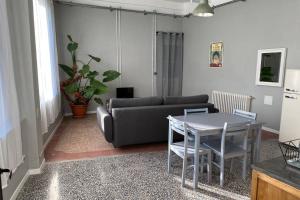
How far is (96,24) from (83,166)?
4.39 meters

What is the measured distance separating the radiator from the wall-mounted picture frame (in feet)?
1.54

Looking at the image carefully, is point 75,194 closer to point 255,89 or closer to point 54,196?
point 54,196

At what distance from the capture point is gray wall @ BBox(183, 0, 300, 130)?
4103 mm

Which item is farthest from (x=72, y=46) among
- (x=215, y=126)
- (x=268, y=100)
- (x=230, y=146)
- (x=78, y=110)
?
(x=268, y=100)

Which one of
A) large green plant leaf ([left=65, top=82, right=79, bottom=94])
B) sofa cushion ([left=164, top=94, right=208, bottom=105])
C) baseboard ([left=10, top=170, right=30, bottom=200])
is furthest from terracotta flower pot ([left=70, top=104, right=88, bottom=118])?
baseboard ([left=10, top=170, right=30, bottom=200])

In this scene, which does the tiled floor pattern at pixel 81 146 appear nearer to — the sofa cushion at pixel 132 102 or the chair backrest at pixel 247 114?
the sofa cushion at pixel 132 102

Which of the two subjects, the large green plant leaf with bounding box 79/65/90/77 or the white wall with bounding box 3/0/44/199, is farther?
the large green plant leaf with bounding box 79/65/90/77

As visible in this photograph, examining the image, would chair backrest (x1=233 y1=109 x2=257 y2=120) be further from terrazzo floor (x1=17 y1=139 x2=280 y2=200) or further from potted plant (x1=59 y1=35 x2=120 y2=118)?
potted plant (x1=59 y1=35 x2=120 y2=118)

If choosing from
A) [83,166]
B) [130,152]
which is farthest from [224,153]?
[83,166]

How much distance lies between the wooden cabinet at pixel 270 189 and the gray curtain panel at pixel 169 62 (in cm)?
591

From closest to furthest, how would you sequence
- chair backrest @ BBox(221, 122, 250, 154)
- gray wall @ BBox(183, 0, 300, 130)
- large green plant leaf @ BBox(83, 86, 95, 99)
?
chair backrest @ BBox(221, 122, 250, 154), gray wall @ BBox(183, 0, 300, 130), large green plant leaf @ BBox(83, 86, 95, 99)

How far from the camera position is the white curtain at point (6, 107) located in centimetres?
196

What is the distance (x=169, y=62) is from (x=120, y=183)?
200 inches

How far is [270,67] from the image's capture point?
4453 mm
